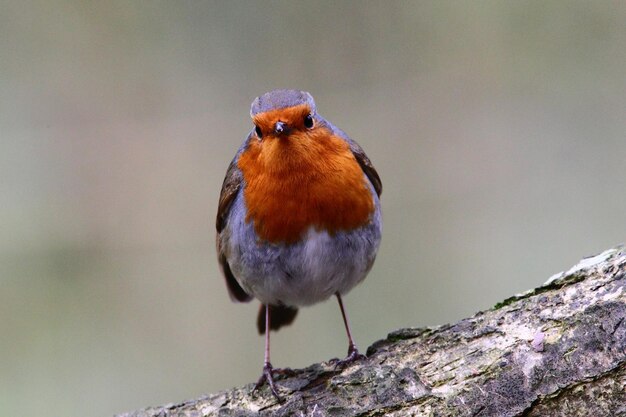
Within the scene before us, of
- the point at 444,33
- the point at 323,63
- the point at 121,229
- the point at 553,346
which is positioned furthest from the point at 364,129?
the point at 553,346

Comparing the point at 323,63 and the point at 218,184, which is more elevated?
the point at 323,63

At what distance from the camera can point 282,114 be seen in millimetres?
3469

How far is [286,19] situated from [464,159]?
1.72 metres

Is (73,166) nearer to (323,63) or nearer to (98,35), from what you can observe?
(98,35)

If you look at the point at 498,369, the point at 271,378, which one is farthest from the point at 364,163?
the point at 498,369

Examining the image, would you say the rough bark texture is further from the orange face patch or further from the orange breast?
the orange face patch

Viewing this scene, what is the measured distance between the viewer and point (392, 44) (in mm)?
6602

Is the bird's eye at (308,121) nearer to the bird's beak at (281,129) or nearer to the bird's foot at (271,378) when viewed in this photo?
the bird's beak at (281,129)

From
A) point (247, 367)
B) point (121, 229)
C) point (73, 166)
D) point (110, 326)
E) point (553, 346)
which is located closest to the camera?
point (553, 346)

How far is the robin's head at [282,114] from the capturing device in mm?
3469

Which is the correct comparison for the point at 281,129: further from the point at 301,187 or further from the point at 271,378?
the point at 271,378

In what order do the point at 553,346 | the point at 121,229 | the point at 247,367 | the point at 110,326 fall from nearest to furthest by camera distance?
the point at 553,346, the point at 247,367, the point at 110,326, the point at 121,229

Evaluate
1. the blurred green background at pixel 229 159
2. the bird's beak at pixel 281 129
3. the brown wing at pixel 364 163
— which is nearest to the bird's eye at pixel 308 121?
the bird's beak at pixel 281 129

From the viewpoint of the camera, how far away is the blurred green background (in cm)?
582
